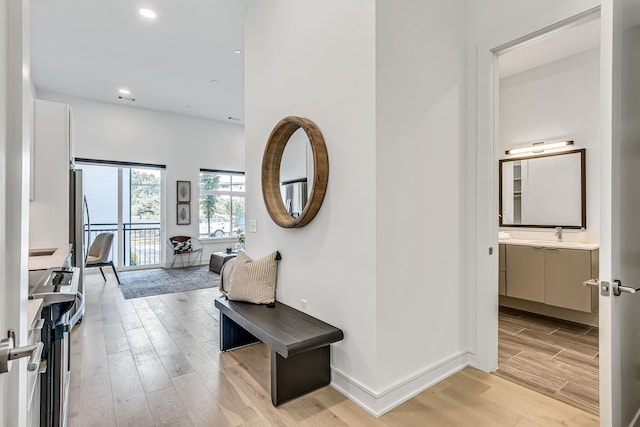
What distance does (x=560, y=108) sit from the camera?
11.9ft

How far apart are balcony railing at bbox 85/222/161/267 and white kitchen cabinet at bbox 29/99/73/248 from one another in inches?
137

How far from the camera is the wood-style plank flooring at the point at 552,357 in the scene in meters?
2.17

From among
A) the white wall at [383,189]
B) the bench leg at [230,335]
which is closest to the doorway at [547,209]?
the white wall at [383,189]

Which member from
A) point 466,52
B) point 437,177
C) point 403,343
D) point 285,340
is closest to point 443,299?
point 403,343

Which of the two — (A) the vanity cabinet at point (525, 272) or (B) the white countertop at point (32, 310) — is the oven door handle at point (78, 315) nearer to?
(B) the white countertop at point (32, 310)

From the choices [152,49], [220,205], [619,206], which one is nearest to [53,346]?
[619,206]

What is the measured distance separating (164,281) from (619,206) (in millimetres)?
5856

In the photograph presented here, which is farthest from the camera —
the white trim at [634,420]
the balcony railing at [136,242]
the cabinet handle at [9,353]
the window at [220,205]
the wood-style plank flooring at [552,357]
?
the window at [220,205]

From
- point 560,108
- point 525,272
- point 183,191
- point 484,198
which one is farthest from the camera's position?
point 183,191

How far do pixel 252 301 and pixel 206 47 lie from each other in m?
3.47

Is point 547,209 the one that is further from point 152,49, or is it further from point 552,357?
point 152,49

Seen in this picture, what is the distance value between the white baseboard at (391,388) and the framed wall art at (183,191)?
603 centimetres

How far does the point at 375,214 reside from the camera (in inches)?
76.1

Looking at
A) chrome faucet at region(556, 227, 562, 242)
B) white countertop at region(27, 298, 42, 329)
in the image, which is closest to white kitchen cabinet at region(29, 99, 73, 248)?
white countertop at region(27, 298, 42, 329)
